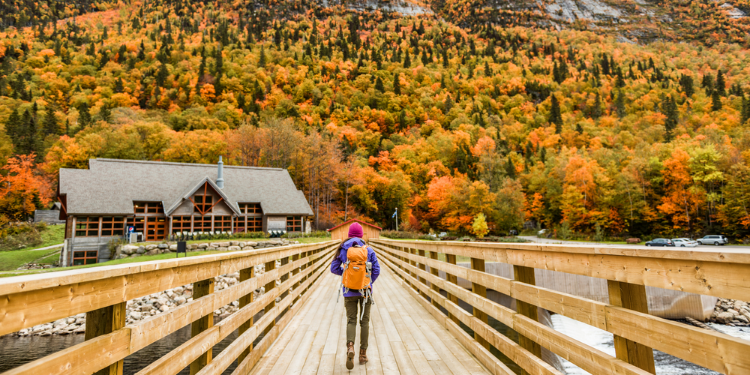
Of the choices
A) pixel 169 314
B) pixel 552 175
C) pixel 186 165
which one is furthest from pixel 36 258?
pixel 552 175

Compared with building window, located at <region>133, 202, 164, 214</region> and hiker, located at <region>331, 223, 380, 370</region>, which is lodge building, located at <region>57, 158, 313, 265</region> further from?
hiker, located at <region>331, 223, 380, 370</region>

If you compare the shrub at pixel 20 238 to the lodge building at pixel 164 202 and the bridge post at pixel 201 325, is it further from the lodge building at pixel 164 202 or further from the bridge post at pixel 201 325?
the bridge post at pixel 201 325

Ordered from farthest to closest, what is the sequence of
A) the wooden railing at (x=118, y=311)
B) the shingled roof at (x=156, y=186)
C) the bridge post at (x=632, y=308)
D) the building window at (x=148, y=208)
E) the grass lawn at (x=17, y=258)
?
the building window at (x=148, y=208) → the shingled roof at (x=156, y=186) → the grass lawn at (x=17, y=258) → the bridge post at (x=632, y=308) → the wooden railing at (x=118, y=311)

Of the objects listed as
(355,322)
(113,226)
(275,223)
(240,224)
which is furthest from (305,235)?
(355,322)

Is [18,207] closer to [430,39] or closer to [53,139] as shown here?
[53,139]

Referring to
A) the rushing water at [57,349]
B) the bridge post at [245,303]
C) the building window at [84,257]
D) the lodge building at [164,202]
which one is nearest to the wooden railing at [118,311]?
the bridge post at [245,303]

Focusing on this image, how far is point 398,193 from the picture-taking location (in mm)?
56469

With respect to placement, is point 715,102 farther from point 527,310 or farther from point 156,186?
point 527,310

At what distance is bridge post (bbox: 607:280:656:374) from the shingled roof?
3479cm

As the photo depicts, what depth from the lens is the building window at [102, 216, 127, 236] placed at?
29.2 m

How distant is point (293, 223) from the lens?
38.1 meters

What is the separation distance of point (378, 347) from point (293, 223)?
34267 mm

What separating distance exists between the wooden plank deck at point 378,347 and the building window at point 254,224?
3098cm

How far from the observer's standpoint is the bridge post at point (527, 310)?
3.03 m
